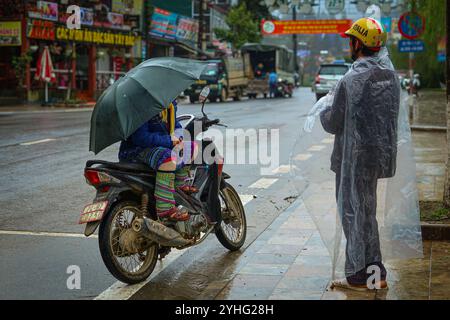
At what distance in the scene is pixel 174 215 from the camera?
5.68 metres

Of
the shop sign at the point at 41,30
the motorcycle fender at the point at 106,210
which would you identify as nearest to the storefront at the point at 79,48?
the shop sign at the point at 41,30

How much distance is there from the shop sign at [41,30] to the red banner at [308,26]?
97.6 feet

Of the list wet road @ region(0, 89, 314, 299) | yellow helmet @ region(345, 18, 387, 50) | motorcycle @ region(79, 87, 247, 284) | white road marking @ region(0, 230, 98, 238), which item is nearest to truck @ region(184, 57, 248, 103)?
wet road @ region(0, 89, 314, 299)

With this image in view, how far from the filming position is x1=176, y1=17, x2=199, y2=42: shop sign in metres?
51.0

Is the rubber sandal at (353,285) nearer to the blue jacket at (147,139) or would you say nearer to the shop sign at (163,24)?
the blue jacket at (147,139)

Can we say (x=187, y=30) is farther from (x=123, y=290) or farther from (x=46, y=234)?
(x=123, y=290)

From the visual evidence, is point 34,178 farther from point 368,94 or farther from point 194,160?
point 368,94

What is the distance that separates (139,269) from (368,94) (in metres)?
2.09

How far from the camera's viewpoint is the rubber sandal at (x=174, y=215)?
5.64 metres

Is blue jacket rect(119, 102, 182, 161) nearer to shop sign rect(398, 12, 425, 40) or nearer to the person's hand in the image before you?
the person's hand

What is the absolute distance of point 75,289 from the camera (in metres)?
5.35

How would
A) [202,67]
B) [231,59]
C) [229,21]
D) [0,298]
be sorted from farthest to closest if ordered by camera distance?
[229,21] < [231,59] < [202,67] < [0,298]

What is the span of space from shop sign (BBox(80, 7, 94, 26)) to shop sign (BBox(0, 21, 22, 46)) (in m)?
4.13

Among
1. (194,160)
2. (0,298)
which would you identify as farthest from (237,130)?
(0,298)
